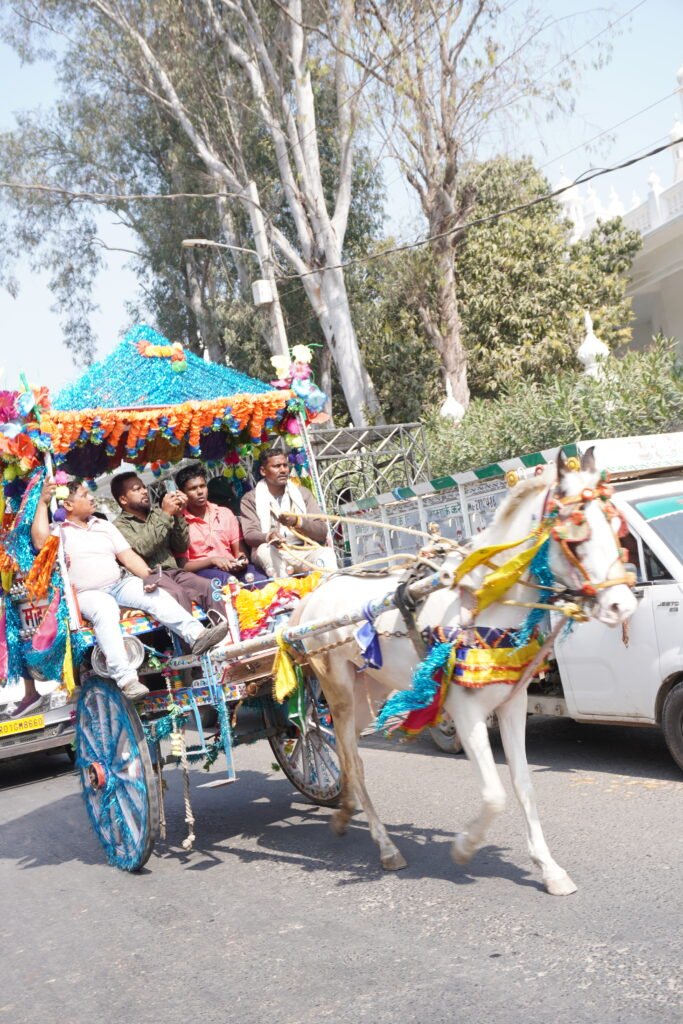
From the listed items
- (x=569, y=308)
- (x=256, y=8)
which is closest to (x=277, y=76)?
(x=256, y=8)

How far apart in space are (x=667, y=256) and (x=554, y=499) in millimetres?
21872

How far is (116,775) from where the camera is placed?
22.7 ft

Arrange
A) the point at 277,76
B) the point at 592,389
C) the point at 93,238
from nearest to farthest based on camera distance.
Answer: the point at 592,389 → the point at 277,76 → the point at 93,238

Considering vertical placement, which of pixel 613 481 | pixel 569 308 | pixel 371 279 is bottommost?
pixel 613 481

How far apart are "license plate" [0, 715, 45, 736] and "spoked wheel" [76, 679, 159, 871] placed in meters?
2.95

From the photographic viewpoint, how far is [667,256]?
25.0m

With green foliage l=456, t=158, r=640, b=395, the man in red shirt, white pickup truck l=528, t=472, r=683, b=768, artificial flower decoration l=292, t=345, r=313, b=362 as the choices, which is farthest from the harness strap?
green foliage l=456, t=158, r=640, b=395

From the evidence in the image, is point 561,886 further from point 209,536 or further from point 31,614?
point 31,614

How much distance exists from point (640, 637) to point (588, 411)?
25.8ft

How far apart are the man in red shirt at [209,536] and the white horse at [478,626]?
91 cm

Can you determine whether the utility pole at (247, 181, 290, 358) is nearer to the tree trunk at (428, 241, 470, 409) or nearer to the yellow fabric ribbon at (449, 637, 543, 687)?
the tree trunk at (428, 241, 470, 409)

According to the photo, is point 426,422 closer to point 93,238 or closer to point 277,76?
point 277,76

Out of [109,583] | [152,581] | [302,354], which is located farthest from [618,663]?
[109,583]

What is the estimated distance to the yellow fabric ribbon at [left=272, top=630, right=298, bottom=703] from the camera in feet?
20.6
